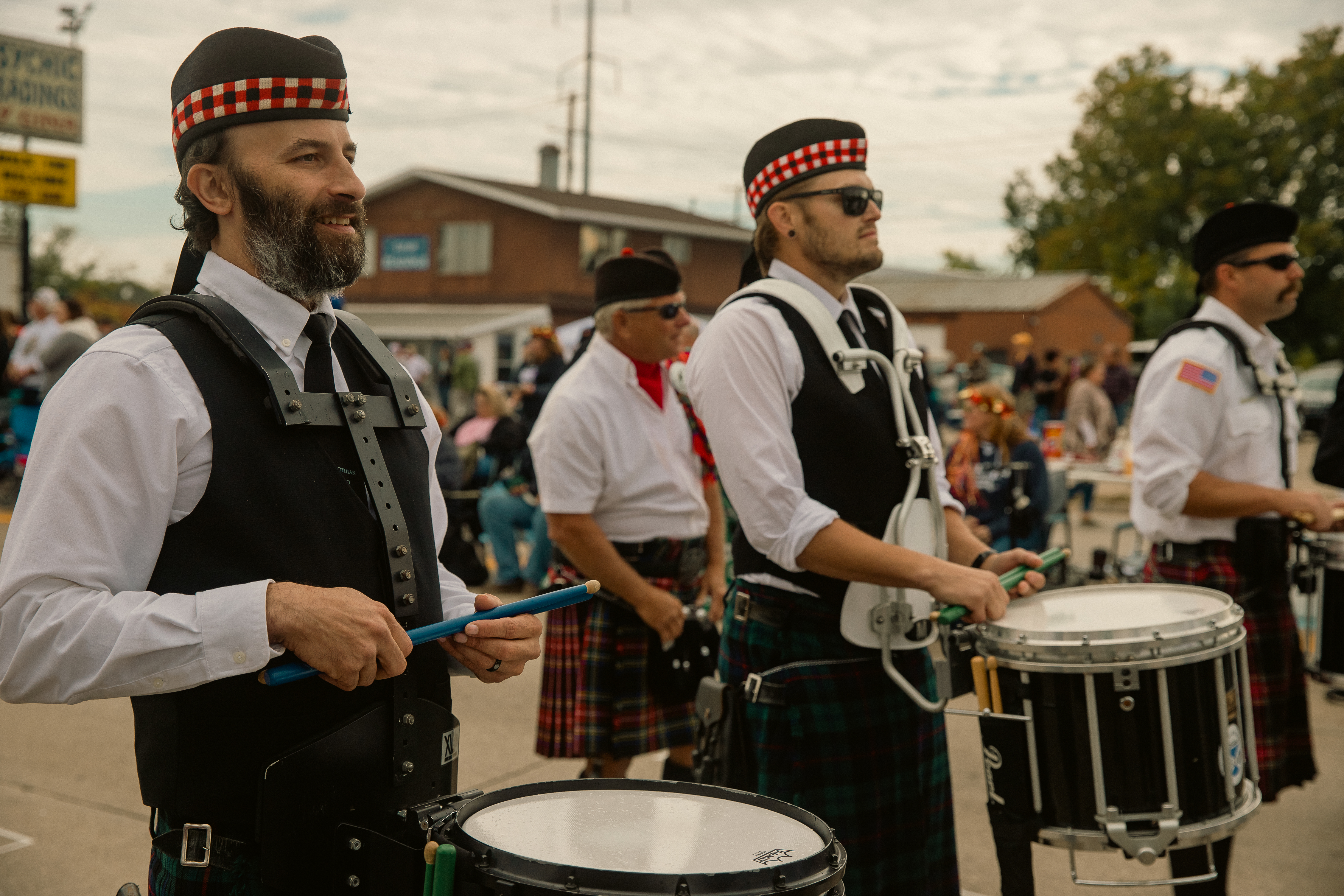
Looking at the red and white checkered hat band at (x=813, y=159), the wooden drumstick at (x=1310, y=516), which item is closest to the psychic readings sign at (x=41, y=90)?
the red and white checkered hat band at (x=813, y=159)

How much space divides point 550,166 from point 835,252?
33682 millimetres

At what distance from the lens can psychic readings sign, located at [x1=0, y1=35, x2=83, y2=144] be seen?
1341cm

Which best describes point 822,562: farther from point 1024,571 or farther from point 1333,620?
point 1333,620

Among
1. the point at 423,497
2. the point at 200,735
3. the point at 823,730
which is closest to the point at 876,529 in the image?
the point at 823,730

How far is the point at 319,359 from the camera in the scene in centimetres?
167

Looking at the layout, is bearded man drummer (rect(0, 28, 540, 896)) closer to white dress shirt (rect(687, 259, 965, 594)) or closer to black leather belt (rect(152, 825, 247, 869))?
black leather belt (rect(152, 825, 247, 869))

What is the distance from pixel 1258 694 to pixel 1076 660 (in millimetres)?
1445

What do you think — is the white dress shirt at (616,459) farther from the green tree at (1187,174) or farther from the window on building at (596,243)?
the green tree at (1187,174)

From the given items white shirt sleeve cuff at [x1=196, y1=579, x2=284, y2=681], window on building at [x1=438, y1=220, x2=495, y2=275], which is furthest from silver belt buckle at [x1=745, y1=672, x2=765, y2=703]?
window on building at [x1=438, y1=220, x2=495, y2=275]

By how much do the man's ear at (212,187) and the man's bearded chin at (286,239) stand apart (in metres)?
0.02

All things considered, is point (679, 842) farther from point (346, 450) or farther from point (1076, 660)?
point (1076, 660)

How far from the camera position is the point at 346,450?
158cm

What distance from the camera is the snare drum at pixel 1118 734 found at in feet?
7.41

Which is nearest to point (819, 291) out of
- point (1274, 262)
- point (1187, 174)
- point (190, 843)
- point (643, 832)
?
point (643, 832)
